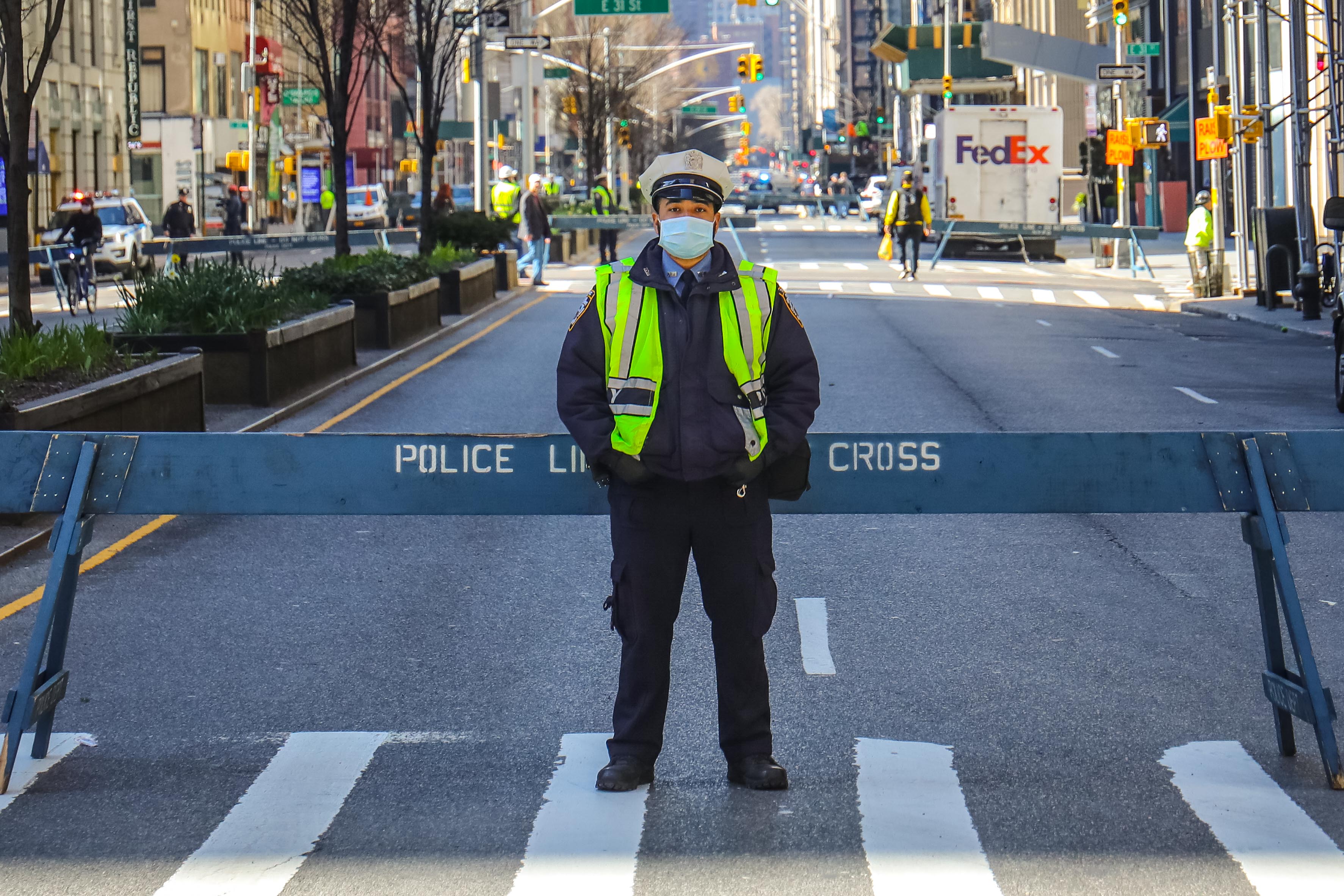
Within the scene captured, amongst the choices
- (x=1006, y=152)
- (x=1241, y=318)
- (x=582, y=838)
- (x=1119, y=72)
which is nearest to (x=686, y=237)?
(x=582, y=838)

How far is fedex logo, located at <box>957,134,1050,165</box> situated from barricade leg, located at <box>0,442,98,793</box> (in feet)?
141

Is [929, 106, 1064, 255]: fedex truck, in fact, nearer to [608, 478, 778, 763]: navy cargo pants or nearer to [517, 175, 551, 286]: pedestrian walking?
[517, 175, 551, 286]: pedestrian walking

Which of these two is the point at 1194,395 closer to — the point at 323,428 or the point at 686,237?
the point at 323,428

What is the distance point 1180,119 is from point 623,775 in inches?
2281

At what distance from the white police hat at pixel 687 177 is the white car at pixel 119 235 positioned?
1368 inches

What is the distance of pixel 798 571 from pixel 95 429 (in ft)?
14.8

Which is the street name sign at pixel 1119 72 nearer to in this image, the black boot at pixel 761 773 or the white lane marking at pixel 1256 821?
the white lane marking at pixel 1256 821

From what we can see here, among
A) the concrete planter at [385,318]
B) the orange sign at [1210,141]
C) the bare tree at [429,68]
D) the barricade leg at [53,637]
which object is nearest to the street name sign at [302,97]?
the bare tree at [429,68]

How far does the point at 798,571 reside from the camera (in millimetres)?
9586

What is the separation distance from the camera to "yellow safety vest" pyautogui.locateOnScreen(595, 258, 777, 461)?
5.28 meters

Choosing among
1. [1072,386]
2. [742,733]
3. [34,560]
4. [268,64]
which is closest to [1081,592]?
[742,733]

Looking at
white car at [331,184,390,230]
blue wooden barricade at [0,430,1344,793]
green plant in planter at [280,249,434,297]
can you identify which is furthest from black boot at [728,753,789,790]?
white car at [331,184,390,230]

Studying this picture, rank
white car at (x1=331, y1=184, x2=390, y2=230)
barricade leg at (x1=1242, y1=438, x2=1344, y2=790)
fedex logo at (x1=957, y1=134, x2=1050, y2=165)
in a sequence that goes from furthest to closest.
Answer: white car at (x1=331, y1=184, x2=390, y2=230), fedex logo at (x1=957, y1=134, x2=1050, y2=165), barricade leg at (x1=1242, y1=438, x2=1344, y2=790)

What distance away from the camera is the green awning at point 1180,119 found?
Result: 59312 mm
